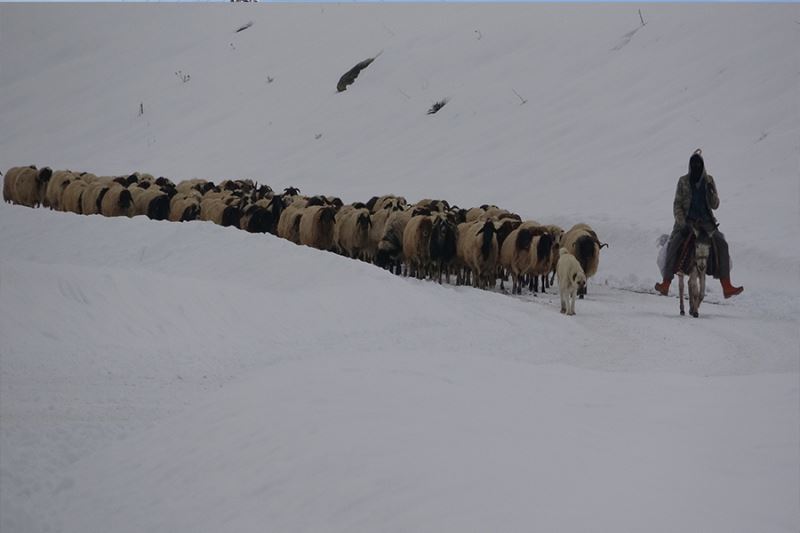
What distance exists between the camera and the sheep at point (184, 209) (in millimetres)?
21109

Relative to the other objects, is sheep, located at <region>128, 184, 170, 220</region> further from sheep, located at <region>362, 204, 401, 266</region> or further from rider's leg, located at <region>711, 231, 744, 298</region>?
rider's leg, located at <region>711, 231, 744, 298</region>

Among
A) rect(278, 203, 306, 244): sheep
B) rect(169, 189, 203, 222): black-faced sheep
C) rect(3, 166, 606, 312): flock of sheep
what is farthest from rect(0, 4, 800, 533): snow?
rect(278, 203, 306, 244): sheep

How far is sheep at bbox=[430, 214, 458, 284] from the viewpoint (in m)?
16.9

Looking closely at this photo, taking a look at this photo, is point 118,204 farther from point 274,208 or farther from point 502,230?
point 502,230

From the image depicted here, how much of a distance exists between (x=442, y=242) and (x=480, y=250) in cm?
80

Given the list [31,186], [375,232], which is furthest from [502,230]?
[31,186]

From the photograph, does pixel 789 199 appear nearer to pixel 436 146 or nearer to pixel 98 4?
pixel 436 146

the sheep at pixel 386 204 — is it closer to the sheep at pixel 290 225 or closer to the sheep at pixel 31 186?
the sheep at pixel 290 225

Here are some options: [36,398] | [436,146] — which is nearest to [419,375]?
[36,398]

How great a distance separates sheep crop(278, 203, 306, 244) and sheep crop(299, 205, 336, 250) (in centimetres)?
29

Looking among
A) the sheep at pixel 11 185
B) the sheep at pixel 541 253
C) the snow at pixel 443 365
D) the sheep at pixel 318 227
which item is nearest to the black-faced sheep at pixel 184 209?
the sheep at pixel 318 227

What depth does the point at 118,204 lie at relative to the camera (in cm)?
2238

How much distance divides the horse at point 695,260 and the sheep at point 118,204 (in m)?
12.8

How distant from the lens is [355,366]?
8789mm
